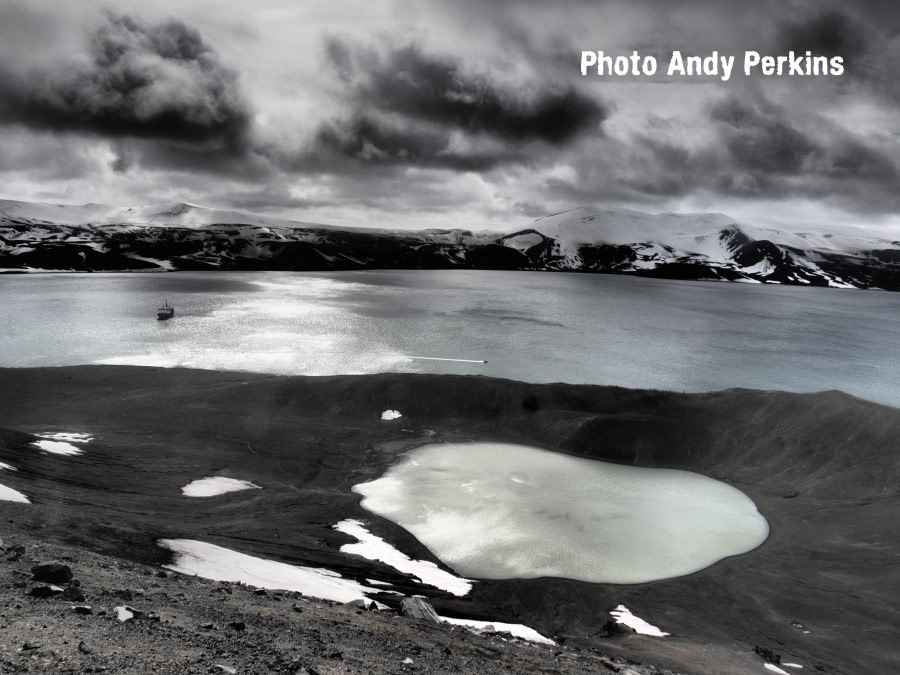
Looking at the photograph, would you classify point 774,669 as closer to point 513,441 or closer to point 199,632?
point 199,632

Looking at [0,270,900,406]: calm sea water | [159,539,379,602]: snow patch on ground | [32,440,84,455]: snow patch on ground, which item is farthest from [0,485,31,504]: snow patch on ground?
[0,270,900,406]: calm sea water

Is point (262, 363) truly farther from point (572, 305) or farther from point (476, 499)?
point (572, 305)

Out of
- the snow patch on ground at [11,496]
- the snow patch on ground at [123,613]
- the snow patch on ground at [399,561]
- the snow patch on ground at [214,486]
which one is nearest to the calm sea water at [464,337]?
the snow patch on ground at [214,486]

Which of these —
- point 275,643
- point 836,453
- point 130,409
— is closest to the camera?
point 275,643

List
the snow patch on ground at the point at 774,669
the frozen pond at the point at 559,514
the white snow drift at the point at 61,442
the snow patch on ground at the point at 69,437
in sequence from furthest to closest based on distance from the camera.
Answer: the snow patch on ground at the point at 69,437 < the white snow drift at the point at 61,442 < the frozen pond at the point at 559,514 < the snow patch on ground at the point at 774,669

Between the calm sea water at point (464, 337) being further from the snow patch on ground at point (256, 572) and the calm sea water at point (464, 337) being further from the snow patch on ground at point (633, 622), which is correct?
the snow patch on ground at point (256, 572)

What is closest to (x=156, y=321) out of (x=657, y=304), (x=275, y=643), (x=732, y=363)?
(x=732, y=363)
